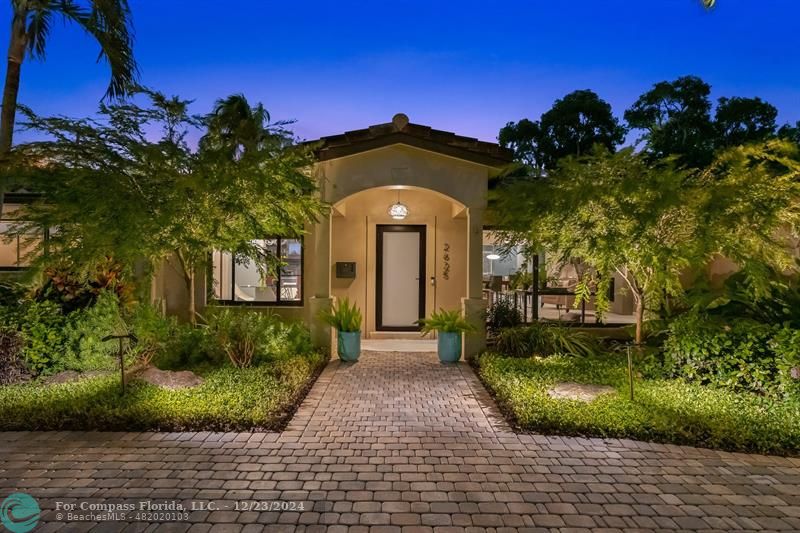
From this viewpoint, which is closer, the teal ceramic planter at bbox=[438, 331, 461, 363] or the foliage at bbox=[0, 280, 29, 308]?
the foliage at bbox=[0, 280, 29, 308]

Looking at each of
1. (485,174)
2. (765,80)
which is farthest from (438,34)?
(765,80)

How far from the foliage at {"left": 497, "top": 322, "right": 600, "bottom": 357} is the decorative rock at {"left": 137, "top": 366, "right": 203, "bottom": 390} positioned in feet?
16.7

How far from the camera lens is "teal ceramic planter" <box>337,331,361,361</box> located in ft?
26.2

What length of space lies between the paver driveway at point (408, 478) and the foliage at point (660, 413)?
208 mm

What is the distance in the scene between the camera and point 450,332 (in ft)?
25.9

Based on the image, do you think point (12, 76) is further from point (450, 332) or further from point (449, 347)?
point (449, 347)

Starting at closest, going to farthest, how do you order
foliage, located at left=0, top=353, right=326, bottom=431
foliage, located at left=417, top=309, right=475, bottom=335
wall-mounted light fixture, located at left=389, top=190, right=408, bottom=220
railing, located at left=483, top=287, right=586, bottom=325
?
foliage, located at left=0, top=353, right=326, bottom=431 → foliage, located at left=417, top=309, right=475, bottom=335 → railing, located at left=483, top=287, right=586, bottom=325 → wall-mounted light fixture, located at left=389, top=190, right=408, bottom=220

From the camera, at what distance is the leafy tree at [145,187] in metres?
5.43

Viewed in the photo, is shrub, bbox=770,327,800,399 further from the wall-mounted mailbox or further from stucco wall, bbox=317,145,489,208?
the wall-mounted mailbox

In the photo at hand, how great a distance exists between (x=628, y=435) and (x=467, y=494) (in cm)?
211

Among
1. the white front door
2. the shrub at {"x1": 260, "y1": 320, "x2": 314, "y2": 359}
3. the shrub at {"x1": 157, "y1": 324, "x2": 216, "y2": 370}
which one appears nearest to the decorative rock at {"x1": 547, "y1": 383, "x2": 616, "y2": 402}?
the shrub at {"x1": 260, "y1": 320, "x2": 314, "y2": 359}

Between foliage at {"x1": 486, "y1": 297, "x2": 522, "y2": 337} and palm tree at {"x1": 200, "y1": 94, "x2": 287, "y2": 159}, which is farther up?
palm tree at {"x1": 200, "y1": 94, "x2": 287, "y2": 159}

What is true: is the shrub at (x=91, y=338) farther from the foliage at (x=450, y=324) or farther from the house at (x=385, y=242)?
the foliage at (x=450, y=324)

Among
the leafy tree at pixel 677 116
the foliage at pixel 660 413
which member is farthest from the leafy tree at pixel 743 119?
the foliage at pixel 660 413
